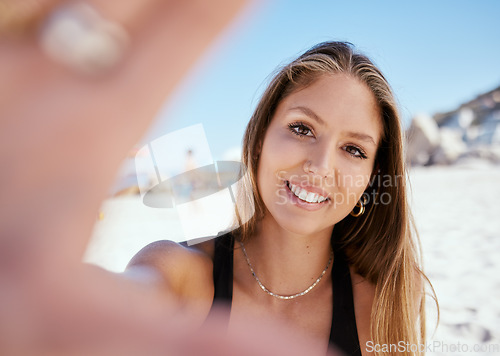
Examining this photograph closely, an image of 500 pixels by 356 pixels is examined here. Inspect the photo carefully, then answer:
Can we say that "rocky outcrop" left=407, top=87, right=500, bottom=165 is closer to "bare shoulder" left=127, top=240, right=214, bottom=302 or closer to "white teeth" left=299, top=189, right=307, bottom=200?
"white teeth" left=299, top=189, right=307, bottom=200

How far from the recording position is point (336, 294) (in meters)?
2.05

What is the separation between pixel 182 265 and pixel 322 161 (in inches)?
29.8

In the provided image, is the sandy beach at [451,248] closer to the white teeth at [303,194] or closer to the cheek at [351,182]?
the white teeth at [303,194]

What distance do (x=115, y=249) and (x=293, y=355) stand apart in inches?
192

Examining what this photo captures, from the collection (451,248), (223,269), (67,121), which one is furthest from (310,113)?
(451,248)

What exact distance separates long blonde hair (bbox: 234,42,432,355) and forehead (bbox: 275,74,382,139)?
0.18ft

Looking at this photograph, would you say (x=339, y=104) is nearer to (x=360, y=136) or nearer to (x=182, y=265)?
(x=360, y=136)

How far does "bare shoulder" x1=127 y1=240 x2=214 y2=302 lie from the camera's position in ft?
4.97

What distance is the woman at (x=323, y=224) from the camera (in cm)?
182

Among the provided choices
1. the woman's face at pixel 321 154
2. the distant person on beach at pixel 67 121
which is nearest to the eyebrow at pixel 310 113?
the woman's face at pixel 321 154

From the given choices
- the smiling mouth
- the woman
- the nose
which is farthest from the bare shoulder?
the nose

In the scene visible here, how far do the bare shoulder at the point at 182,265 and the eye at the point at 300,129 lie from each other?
721mm

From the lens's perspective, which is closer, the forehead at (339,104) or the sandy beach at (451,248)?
the forehead at (339,104)

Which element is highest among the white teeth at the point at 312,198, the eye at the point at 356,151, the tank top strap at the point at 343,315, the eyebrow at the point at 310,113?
the eyebrow at the point at 310,113
